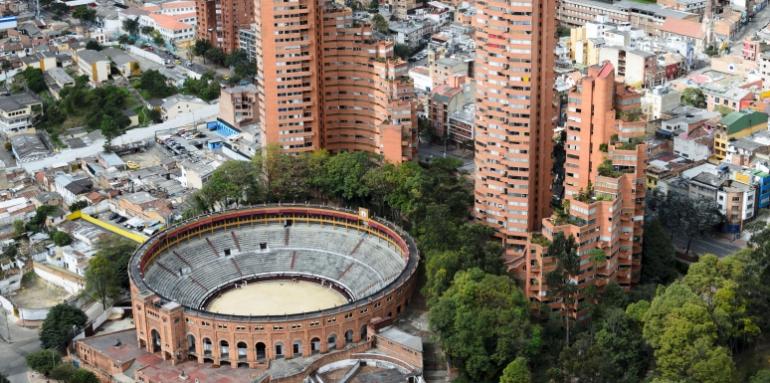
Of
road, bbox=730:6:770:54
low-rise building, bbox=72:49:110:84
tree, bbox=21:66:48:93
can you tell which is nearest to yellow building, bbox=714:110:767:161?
road, bbox=730:6:770:54

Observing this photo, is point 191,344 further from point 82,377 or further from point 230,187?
point 230,187

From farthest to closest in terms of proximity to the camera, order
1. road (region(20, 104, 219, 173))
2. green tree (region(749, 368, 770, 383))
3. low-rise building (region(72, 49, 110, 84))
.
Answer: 1. low-rise building (region(72, 49, 110, 84))
2. road (region(20, 104, 219, 173))
3. green tree (region(749, 368, 770, 383))

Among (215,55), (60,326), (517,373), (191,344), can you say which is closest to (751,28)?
(215,55)

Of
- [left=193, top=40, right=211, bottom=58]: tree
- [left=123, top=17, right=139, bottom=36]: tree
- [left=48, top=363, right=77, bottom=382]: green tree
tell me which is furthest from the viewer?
[left=123, top=17, right=139, bottom=36]: tree

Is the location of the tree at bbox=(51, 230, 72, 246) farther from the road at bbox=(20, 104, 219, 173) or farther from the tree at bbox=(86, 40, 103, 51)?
the tree at bbox=(86, 40, 103, 51)

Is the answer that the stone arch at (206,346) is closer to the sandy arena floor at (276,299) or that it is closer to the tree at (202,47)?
the sandy arena floor at (276,299)
